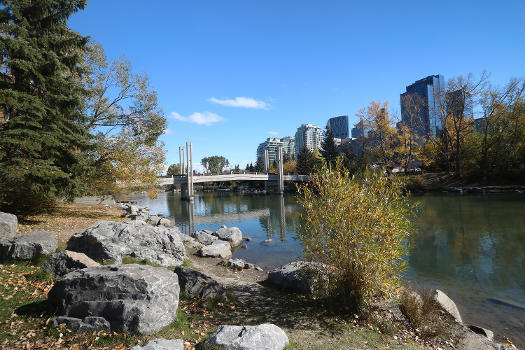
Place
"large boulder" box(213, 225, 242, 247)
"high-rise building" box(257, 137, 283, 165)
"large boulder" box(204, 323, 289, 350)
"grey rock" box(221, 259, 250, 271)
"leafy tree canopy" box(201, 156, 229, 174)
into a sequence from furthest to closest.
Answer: "high-rise building" box(257, 137, 283, 165), "leafy tree canopy" box(201, 156, 229, 174), "large boulder" box(213, 225, 242, 247), "grey rock" box(221, 259, 250, 271), "large boulder" box(204, 323, 289, 350)

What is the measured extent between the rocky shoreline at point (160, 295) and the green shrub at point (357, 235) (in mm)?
430

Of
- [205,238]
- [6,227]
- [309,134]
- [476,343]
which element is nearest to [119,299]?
[6,227]

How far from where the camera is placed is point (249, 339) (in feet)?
11.2

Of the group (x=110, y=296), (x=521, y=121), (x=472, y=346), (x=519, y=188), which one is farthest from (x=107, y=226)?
(x=521, y=121)

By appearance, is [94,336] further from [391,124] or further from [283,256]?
[391,124]

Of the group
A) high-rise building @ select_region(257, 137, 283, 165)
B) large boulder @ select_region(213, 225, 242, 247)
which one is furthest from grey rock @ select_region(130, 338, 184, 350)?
high-rise building @ select_region(257, 137, 283, 165)

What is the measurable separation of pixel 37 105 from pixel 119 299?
7.84 metres

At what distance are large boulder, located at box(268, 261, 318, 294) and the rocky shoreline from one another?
0.07 feet

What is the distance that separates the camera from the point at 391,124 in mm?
39719

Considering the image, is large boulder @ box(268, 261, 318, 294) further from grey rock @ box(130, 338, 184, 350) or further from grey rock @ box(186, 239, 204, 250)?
grey rock @ box(186, 239, 204, 250)

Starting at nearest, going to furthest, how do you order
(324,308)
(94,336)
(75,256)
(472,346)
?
(94,336)
(472,346)
(324,308)
(75,256)

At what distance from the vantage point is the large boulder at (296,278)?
18.5 ft

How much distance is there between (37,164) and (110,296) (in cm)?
707

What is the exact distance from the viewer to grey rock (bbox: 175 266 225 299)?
17.6 ft
